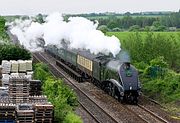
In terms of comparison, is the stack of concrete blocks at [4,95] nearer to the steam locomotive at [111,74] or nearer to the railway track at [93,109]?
the railway track at [93,109]

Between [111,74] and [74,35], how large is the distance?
12.3 metres

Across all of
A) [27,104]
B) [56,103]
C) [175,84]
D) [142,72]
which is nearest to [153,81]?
[175,84]

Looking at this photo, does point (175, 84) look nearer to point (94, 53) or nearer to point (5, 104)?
point (94, 53)

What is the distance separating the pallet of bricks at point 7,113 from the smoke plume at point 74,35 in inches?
618

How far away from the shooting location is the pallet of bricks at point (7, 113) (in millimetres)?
19969

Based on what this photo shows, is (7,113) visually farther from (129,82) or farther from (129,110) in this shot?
(129,82)

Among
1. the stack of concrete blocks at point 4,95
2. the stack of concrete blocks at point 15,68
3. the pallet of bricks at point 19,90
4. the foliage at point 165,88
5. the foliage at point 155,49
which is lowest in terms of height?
the foliage at point 165,88

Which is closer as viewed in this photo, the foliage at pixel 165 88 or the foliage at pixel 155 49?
the foliage at pixel 165 88

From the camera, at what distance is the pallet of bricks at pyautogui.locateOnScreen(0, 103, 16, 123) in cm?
1997

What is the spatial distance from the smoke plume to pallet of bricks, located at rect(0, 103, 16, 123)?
618 inches

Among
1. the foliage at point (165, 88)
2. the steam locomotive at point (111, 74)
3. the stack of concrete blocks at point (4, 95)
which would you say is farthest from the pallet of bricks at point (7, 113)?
the foliage at point (165, 88)

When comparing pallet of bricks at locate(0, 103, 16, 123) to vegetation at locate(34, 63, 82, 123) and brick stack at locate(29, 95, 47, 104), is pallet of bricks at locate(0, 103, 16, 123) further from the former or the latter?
vegetation at locate(34, 63, 82, 123)

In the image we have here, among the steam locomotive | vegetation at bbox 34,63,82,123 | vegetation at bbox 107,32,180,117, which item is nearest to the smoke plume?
the steam locomotive

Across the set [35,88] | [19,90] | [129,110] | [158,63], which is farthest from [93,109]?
[158,63]
